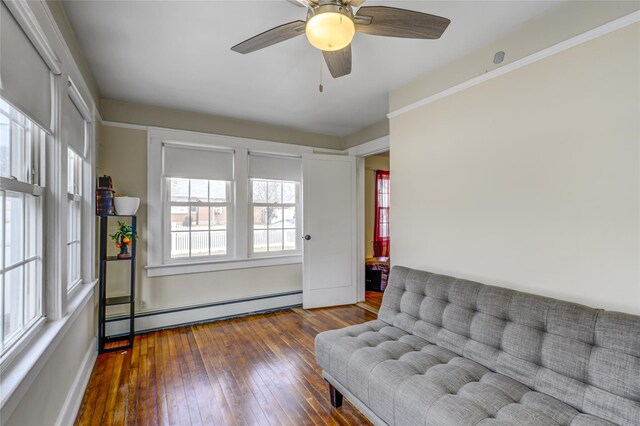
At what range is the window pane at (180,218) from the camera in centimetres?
361

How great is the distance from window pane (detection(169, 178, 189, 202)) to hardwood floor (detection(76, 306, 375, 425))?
1.54 m

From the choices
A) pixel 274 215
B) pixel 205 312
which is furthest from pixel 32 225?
pixel 274 215

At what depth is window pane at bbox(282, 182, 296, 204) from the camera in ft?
14.3

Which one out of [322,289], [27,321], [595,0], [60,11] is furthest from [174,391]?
[595,0]

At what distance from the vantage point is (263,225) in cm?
419

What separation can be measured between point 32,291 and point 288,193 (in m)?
3.10

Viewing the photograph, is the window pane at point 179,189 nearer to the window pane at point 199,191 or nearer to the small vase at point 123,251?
the window pane at point 199,191

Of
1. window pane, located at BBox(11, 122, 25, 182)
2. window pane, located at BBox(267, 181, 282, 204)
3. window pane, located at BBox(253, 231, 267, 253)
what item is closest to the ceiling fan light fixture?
window pane, located at BBox(11, 122, 25, 182)

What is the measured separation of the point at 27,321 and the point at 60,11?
5.78ft

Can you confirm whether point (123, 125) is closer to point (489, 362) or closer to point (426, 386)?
point (426, 386)

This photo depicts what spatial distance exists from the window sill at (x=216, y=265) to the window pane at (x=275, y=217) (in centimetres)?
46

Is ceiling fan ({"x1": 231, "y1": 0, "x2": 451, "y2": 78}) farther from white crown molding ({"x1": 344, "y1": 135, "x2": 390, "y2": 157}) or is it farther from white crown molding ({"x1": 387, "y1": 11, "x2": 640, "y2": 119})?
white crown molding ({"x1": 344, "y1": 135, "x2": 390, "y2": 157})

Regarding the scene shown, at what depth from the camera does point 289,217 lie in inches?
174

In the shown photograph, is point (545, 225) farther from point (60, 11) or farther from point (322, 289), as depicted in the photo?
point (60, 11)
